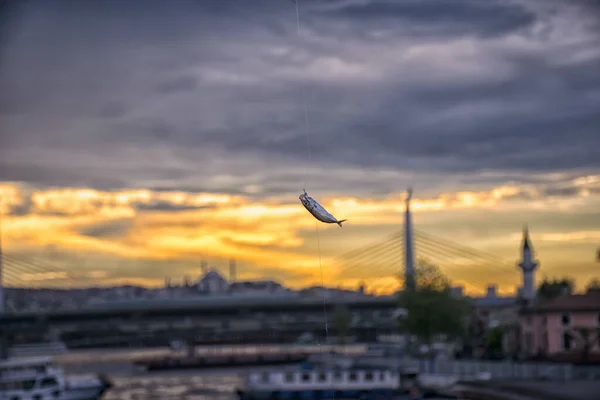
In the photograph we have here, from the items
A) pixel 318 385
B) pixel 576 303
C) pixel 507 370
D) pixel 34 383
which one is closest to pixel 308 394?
pixel 318 385

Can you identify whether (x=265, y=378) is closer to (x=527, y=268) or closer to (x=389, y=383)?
(x=389, y=383)

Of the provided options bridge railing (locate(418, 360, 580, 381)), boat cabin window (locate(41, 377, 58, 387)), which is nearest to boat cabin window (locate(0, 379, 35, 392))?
boat cabin window (locate(41, 377, 58, 387))

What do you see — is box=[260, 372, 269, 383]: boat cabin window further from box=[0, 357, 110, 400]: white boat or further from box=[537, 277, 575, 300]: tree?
box=[537, 277, 575, 300]: tree

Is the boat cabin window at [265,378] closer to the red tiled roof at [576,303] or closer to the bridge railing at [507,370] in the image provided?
the bridge railing at [507,370]

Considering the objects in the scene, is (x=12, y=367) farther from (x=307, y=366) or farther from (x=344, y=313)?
(x=344, y=313)

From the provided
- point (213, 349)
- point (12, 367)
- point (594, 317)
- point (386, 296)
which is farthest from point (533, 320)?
point (213, 349)

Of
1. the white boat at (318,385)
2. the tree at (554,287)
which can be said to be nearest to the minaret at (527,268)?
the tree at (554,287)

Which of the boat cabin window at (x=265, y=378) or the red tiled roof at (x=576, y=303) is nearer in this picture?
the boat cabin window at (x=265, y=378)
